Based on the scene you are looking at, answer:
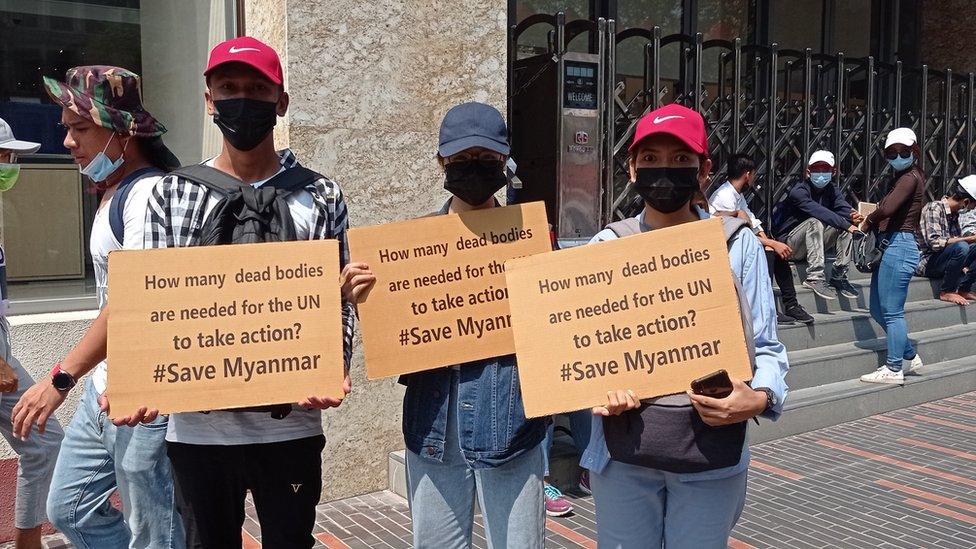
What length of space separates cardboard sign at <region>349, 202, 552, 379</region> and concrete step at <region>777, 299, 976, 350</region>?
520cm

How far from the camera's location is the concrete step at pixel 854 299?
839 cm

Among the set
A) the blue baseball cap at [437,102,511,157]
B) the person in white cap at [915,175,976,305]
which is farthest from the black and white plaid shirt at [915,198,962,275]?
the blue baseball cap at [437,102,511,157]

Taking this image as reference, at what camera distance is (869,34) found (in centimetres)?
1250

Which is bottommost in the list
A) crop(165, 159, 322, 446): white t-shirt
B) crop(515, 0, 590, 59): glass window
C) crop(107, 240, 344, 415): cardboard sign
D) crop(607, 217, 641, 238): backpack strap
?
crop(165, 159, 322, 446): white t-shirt

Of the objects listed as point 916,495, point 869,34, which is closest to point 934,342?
point 916,495

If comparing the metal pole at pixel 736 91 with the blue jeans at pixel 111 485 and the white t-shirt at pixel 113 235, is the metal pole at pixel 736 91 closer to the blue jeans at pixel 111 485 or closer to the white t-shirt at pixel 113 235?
the white t-shirt at pixel 113 235

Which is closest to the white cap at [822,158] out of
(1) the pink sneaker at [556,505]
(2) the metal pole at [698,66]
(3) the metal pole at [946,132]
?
(2) the metal pole at [698,66]

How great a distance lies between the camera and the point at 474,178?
100 inches

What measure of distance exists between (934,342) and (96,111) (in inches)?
316

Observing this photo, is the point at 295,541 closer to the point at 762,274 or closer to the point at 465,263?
the point at 465,263

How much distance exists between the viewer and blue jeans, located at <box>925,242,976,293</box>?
30.9ft

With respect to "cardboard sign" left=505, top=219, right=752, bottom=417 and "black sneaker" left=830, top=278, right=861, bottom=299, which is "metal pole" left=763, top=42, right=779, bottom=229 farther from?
"cardboard sign" left=505, top=219, right=752, bottom=417

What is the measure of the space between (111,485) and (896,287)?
21.7ft

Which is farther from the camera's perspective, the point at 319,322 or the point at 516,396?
the point at 516,396
